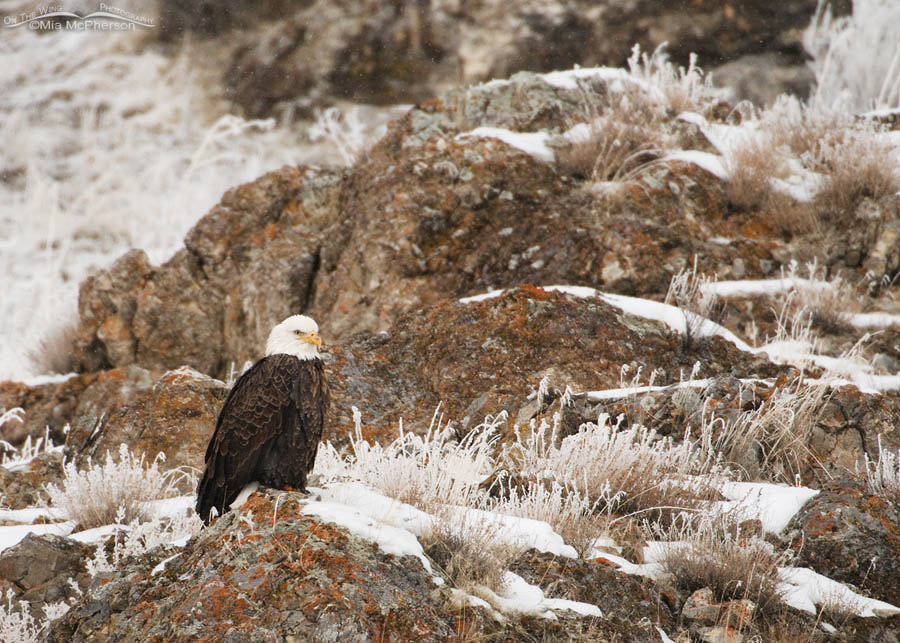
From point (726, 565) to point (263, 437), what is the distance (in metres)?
2.27

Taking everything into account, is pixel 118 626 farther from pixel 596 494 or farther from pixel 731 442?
pixel 731 442

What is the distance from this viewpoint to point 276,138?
16.7 m

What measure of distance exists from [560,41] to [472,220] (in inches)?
451

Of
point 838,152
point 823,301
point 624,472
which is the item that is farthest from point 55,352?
point 838,152

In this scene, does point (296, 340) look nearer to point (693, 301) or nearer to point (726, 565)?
point (726, 565)

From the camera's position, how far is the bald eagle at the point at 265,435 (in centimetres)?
427

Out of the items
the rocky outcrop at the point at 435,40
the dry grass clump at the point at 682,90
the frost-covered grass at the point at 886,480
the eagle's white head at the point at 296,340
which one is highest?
the rocky outcrop at the point at 435,40

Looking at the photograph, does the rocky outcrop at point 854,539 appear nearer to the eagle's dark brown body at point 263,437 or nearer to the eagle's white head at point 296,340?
the eagle's dark brown body at point 263,437

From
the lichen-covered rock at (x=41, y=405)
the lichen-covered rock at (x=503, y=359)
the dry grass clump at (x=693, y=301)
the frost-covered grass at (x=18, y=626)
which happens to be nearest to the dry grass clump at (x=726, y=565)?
the lichen-covered rock at (x=503, y=359)

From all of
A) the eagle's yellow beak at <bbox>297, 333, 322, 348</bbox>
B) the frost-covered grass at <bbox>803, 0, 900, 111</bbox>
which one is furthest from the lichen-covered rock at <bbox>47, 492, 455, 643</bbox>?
the frost-covered grass at <bbox>803, 0, 900, 111</bbox>

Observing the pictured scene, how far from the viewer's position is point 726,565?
370 cm

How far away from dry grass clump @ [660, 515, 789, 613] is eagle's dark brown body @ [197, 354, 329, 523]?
73.7 inches

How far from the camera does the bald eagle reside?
427cm

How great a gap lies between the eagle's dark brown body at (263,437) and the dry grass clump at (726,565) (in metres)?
1.87
